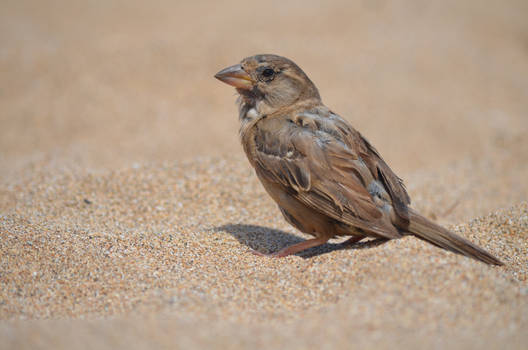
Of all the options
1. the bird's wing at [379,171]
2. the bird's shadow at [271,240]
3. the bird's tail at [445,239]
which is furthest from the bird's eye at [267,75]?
the bird's tail at [445,239]

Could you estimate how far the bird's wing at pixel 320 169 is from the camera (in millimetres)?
3600

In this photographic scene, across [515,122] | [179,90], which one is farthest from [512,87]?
[179,90]

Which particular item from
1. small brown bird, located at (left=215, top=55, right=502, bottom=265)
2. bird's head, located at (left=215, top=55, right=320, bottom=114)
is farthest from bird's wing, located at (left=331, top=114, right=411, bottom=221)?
bird's head, located at (left=215, top=55, right=320, bottom=114)

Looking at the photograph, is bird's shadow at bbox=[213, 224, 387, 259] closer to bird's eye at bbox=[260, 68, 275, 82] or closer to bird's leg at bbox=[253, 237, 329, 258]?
bird's leg at bbox=[253, 237, 329, 258]

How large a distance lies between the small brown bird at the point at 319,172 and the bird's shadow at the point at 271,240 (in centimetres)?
13

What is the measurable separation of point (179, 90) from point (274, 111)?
481cm

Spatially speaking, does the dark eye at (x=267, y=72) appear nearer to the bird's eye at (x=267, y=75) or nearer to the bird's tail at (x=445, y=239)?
the bird's eye at (x=267, y=75)

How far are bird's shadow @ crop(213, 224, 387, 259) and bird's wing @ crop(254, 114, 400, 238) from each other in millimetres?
291

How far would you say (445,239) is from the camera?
11.4 ft

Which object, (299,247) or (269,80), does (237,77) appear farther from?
(299,247)

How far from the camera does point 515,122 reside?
9031 millimetres

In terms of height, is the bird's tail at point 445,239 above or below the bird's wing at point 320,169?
below

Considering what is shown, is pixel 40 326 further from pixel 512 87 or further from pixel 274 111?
pixel 512 87

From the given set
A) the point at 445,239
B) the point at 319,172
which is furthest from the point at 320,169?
the point at 445,239
